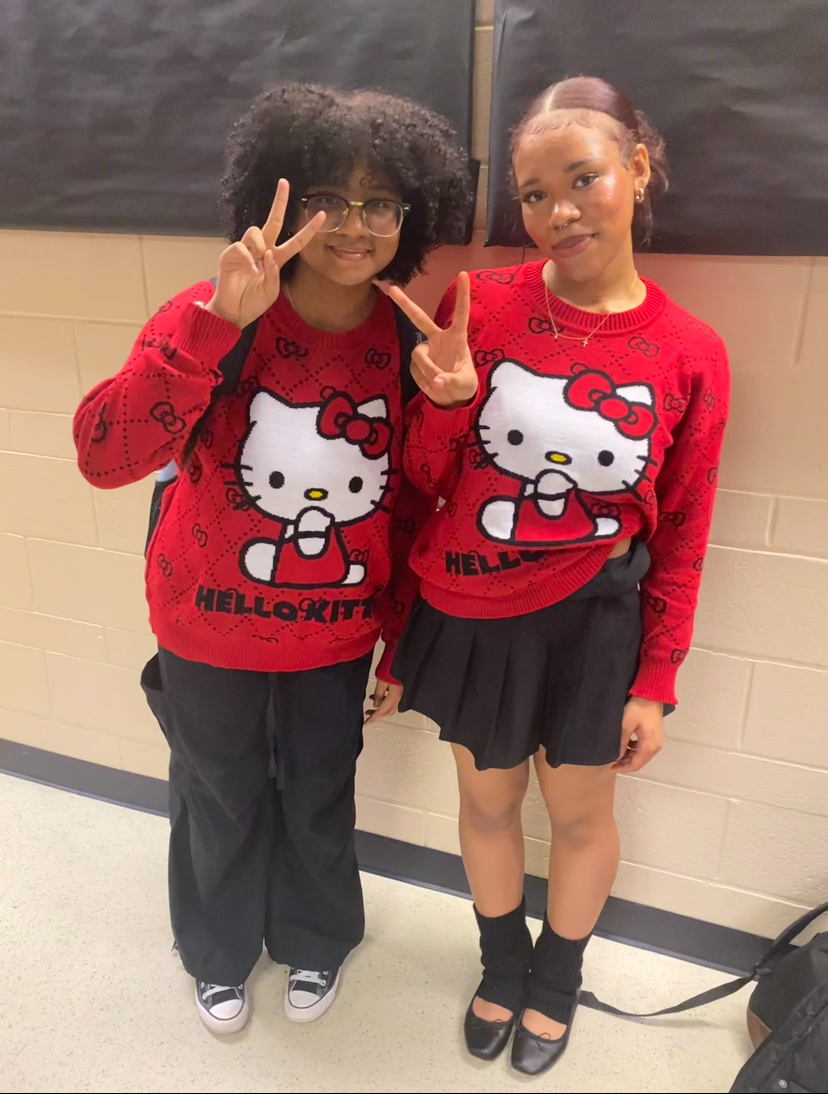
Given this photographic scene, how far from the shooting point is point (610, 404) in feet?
3.06

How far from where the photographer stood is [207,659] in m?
1.05

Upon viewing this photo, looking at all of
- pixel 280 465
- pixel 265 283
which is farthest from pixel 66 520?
pixel 265 283

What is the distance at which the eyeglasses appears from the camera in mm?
888

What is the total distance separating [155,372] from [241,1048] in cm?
82

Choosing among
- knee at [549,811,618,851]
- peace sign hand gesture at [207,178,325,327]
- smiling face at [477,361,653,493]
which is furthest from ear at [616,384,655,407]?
knee at [549,811,618,851]

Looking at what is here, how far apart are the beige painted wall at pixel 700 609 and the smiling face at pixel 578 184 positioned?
0.68 ft

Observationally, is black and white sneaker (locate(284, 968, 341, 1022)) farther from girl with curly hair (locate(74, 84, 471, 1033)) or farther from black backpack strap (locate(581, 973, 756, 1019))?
black backpack strap (locate(581, 973, 756, 1019))

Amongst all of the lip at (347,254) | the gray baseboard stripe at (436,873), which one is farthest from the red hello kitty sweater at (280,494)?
the gray baseboard stripe at (436,873)

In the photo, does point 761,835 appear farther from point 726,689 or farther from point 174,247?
point 174,247

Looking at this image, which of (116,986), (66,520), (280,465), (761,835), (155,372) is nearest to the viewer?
(155,372)

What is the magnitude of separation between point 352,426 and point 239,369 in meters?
0.15

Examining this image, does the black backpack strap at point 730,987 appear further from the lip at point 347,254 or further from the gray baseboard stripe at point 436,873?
the lip at point 347,254

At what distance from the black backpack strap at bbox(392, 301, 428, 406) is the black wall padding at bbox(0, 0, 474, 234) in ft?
0.91

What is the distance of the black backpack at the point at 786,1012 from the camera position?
938 mm
